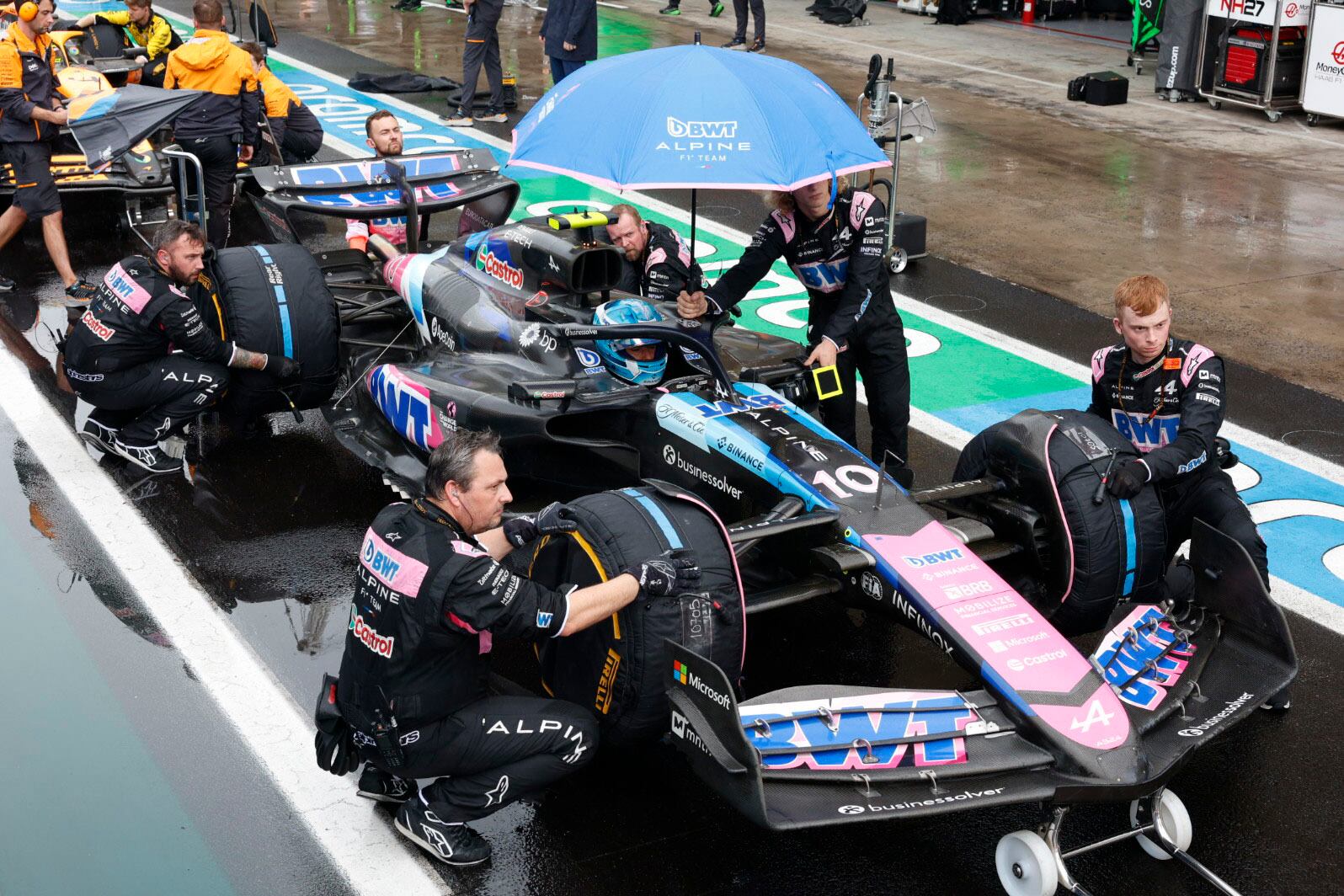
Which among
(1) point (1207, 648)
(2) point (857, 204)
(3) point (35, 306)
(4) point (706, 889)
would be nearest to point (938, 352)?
(2) point (857, 204)

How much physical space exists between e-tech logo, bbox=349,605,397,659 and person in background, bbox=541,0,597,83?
427 inches

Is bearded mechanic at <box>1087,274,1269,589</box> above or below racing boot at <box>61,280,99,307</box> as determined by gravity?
above

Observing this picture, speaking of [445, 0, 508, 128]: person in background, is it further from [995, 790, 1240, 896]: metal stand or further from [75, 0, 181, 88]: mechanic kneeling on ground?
[995, 790, 1240, 896]: metal stand

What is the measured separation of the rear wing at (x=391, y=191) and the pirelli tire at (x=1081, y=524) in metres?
4.55

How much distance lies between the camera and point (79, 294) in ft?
30.0

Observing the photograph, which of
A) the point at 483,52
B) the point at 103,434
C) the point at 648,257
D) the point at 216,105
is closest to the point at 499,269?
the point at 648,257

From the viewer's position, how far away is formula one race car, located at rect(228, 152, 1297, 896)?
4043 mm

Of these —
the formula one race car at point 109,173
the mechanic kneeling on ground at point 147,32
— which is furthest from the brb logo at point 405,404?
the mechanic kneeling on ground at point 147,32

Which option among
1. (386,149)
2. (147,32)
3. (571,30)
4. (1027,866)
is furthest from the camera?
(571,30)

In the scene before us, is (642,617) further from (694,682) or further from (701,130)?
(701,130)

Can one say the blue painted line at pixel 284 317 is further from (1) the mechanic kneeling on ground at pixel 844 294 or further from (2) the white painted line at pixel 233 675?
(1) the mechanic kneeling on ground at pixel 844 294

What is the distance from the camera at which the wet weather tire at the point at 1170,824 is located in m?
4.33

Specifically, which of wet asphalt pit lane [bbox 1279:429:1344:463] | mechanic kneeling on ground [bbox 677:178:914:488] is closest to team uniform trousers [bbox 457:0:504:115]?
mechanic kneeling on ground [bbox 677:178:914:488]

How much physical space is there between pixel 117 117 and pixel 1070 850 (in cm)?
756
